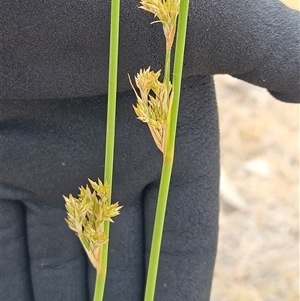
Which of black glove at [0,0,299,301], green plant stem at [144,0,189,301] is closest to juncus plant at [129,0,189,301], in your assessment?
green plant stem at [144,0,189,301]

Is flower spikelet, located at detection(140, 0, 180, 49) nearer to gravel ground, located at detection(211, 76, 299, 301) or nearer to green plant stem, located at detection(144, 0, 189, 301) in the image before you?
green plant stem, located at detection(144, 0, 189, 301)

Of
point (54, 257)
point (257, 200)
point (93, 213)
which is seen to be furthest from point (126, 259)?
point (257, 200)

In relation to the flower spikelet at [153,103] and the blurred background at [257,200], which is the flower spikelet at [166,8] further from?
the blurred background at [257,200]

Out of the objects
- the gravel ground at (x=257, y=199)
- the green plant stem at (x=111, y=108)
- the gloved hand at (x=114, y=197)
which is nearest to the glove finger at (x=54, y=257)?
the gloved hand at (x=114, y=197)

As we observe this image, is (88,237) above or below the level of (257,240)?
below

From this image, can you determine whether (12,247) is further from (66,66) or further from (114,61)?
(114,61)

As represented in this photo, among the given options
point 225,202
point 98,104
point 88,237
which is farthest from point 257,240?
point 88,237
